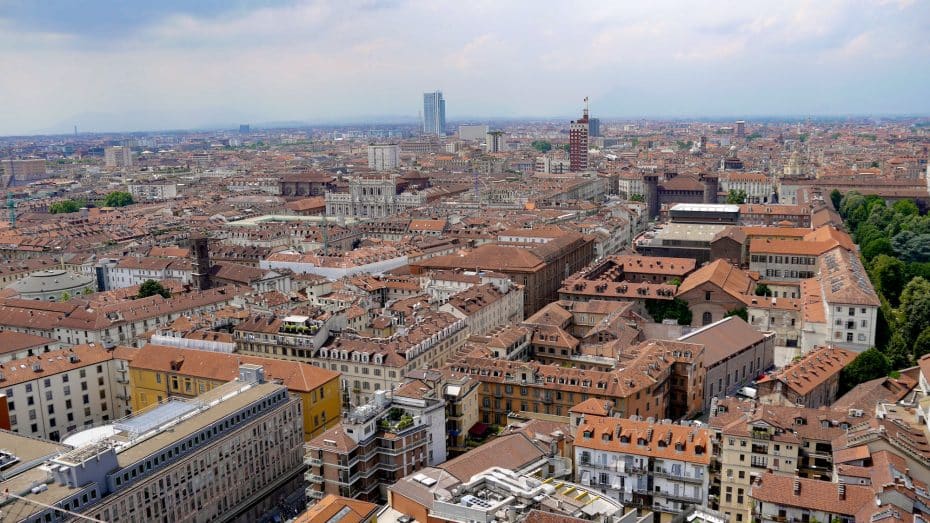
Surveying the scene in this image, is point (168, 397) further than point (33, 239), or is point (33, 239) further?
point (33, 239)

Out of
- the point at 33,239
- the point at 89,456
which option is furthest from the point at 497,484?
the point at 33,239

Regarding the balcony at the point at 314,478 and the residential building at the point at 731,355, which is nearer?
the balcony at the point at 314,478

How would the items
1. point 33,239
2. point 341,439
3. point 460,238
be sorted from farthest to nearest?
1. point 33,239
2. point 460,238
3. point 341,439

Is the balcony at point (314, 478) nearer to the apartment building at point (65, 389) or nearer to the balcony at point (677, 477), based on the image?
the balcony at point (677, 477)

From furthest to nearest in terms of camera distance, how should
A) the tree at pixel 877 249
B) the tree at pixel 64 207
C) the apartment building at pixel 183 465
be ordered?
the tree at pixel 64 207 → the tree at pixel 877 249 → the apartment building at pixel 183 465

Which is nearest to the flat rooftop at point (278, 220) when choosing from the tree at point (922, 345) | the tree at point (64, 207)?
the tree at point (64, 207)

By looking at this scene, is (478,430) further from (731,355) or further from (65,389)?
(65,389)

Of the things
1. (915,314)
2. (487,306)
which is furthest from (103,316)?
(915,314)

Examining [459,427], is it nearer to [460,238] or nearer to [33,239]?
[460,238]
